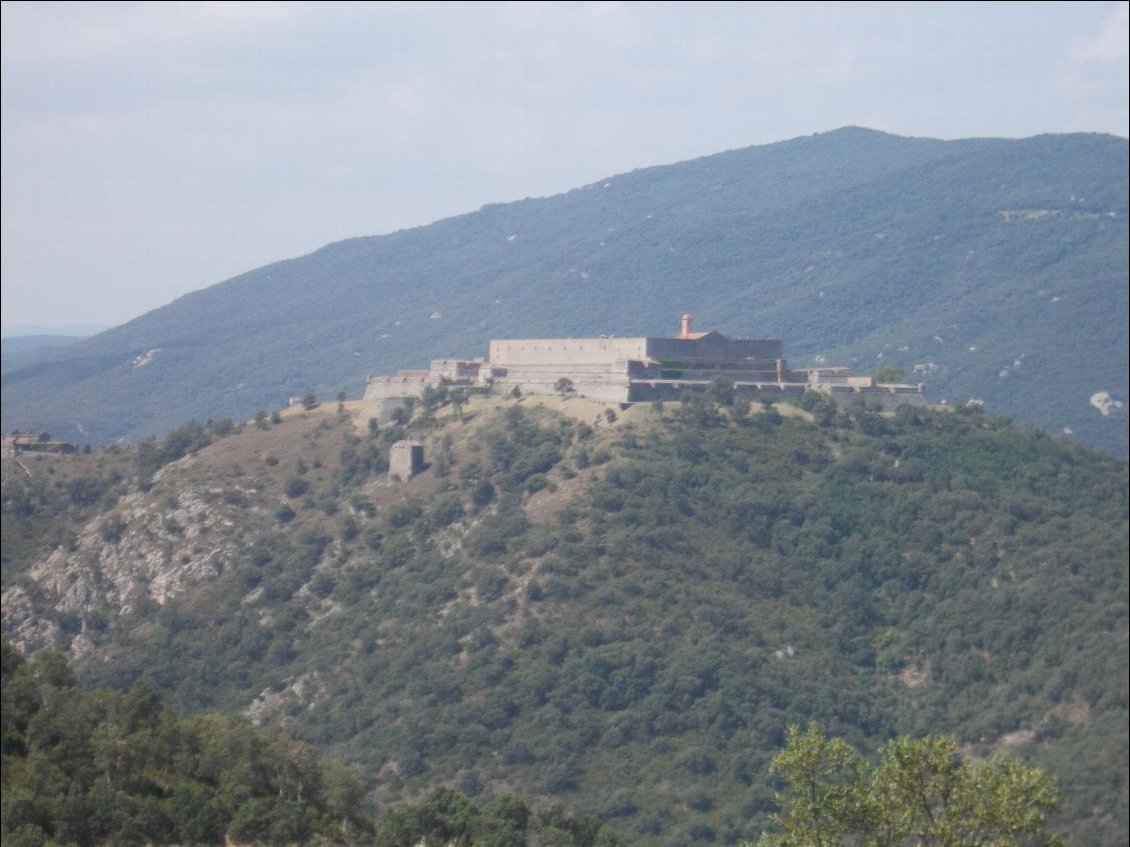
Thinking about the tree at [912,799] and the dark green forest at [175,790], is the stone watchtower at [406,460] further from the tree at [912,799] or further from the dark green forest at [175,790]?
the tree at [912,799]

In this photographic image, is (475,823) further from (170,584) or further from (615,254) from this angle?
(615,254)

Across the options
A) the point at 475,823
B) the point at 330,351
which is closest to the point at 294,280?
the point at 330,351

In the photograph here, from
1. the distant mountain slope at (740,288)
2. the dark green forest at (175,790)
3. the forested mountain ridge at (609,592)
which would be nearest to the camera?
the dark green forest at (175,790)

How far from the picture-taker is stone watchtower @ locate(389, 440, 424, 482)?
191ft

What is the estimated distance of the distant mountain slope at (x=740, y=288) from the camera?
125 m

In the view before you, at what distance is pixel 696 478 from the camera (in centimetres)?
5688

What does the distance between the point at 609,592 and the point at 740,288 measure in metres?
91.6

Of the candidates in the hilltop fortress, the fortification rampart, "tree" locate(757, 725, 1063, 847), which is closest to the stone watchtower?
the hilltop fortress

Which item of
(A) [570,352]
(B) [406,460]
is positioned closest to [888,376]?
(A) [570,352]

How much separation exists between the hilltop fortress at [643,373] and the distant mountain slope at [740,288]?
49.6 m

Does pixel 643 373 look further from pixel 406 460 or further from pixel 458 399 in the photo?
pixel 406 460

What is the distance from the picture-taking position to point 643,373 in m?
59.2

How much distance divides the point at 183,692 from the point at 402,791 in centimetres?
749

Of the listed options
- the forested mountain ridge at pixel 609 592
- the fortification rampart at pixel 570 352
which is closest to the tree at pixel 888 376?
the forested mountain ridge at pixel 609 592
